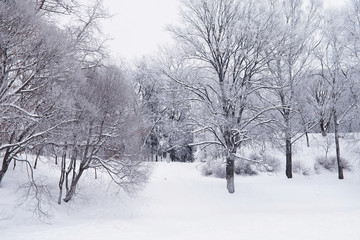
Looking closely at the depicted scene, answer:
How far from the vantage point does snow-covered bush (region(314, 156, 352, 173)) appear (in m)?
20.7

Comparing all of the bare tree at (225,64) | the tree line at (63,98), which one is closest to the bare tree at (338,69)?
the bare tree at (225,64)

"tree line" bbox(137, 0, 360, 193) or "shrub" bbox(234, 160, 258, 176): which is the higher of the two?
"tree line" bbox(137, 0, 360, 193)

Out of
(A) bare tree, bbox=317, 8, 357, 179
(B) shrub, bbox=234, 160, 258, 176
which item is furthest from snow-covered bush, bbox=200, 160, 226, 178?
(A) bare tree, bbox=317, 8, 357, 179

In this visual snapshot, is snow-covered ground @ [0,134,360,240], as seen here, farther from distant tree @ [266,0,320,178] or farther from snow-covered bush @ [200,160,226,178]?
distant tree @ [266,0,320,178]

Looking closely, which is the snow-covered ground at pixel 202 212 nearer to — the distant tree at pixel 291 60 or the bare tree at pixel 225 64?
the bare tree at pixel 225 64

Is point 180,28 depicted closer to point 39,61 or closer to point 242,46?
point 242,46

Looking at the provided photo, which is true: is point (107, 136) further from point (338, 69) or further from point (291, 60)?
point (338, 69)

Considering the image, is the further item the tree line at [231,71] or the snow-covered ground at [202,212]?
the tree line at [231,71]

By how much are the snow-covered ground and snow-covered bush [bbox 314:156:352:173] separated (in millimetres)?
714

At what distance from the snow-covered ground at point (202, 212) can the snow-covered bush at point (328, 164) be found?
714 millimetres

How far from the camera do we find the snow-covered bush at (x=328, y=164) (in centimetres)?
2070

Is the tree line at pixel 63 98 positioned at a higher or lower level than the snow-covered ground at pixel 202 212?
higher

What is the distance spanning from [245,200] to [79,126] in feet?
29.0

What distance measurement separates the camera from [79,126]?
11.2 metres
